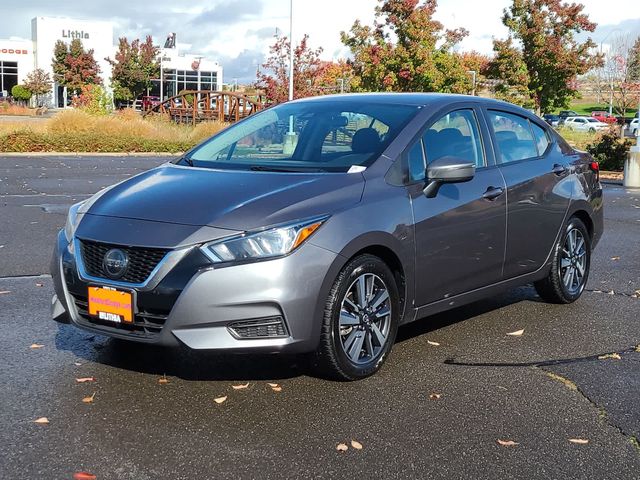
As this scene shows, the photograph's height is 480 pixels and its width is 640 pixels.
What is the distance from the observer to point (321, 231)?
15.0ft

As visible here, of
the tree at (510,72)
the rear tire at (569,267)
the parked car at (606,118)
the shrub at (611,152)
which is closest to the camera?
the rear tire at (569,267)

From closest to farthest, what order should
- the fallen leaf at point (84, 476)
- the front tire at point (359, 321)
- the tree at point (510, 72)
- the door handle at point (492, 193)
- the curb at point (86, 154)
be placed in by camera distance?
the fallen leaf at point (84, 476)
the front tire at point (359, 321)
the door handle at point (492, 193)
the curb at point (86, 154)
the tree at point (510, 72)

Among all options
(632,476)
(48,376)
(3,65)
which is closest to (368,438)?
(632,476)

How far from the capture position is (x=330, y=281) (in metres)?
4.57

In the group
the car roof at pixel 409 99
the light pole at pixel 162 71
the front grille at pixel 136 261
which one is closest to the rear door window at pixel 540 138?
the car roof at pixel 409 99

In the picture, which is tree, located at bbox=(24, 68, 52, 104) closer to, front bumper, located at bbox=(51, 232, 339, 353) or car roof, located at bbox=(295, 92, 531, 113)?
car roof, located at bbox=(295, 92, 531, 113)

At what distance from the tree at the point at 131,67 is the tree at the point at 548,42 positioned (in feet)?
126

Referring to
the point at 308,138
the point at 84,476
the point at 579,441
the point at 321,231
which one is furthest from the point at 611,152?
the point at 84,476

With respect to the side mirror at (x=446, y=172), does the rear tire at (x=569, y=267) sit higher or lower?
lower

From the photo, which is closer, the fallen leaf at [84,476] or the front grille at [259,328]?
the fallen leaf at [84,476]

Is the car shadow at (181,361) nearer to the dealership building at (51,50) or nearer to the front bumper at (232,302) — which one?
the front bumper at (232,302)

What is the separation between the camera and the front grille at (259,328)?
442 centimetres

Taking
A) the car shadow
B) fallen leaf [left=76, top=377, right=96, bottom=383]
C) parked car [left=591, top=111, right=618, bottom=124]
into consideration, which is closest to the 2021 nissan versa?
fallen leaf [left=76, top=377, right=96, bottom=383]

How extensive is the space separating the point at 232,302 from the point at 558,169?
11.2 feet
